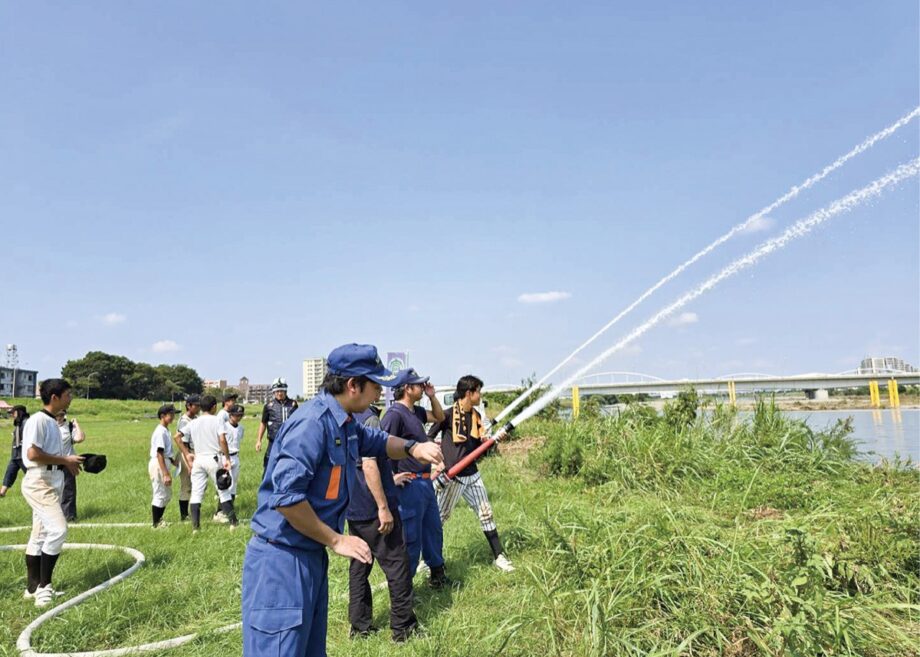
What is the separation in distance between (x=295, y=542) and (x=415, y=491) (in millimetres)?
2604

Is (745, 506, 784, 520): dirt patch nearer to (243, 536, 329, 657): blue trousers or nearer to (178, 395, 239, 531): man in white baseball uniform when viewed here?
(243, 536, 329, 657): blue trousers

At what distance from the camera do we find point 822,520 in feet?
18.4

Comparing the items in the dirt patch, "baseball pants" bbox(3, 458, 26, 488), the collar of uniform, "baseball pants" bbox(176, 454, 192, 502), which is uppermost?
the collar of uniform

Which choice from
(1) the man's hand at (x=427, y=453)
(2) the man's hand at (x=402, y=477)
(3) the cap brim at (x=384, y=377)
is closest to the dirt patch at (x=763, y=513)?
(2) the man's hand at (x=402, y=477)

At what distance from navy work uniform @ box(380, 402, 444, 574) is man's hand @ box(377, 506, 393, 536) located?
1.91 feet

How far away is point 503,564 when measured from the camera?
551 cm

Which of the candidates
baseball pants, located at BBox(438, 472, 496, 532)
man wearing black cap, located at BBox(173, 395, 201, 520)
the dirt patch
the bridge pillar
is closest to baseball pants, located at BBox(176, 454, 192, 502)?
man wearing black cap, located at BBox(173, 395, 201, 520)

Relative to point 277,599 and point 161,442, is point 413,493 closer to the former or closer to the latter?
point 277,599

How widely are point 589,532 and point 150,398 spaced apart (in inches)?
3847

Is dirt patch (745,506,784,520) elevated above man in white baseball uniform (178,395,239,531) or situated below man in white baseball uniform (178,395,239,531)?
below

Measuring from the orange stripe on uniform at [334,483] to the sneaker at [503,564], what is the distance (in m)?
3.31

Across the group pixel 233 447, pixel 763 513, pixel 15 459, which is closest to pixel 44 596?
pixel 233 447

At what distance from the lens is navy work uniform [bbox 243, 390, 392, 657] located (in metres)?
2.41

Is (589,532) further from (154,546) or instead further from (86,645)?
(154,546)
